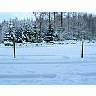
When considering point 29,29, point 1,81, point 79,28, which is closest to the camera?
point 1,81

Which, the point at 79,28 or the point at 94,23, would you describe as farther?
the point at 94,23

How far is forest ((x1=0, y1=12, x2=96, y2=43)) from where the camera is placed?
33188mm

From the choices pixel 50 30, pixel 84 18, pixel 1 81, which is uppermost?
pixel 84 18

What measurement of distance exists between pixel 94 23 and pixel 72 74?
47.0m

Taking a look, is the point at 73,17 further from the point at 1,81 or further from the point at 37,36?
the point at 1,81

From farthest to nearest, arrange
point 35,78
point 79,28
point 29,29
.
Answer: point 79,28
point 29,29
point 35,78

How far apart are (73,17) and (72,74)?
43.8 meters

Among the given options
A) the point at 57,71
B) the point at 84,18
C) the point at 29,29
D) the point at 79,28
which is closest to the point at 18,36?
the point at 29,29

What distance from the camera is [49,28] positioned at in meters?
30.1

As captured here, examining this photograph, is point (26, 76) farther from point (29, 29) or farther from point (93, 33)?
point (93, 33)

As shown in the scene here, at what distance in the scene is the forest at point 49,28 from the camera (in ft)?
109

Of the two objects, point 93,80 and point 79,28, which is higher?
point 79,28

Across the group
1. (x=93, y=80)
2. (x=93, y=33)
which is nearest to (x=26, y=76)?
(x=93, y=80)

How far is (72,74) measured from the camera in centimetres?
743
